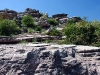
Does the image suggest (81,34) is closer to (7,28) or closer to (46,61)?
(7,28)

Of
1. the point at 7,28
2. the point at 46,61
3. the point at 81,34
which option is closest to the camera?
the point at 46,61

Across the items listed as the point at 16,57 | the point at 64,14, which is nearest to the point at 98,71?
the point at 16,57

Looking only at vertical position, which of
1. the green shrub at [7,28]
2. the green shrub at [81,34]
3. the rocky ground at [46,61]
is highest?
the green shrub at [7,28]

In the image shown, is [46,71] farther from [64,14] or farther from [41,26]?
[64,14]

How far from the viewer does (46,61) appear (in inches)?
396

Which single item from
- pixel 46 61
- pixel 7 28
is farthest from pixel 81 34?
pixel 46 61

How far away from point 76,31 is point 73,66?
33.0 feet

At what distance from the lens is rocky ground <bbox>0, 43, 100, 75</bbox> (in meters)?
9.83

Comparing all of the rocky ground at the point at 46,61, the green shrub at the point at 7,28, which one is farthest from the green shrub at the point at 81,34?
the rocky ground at the point at 46,61

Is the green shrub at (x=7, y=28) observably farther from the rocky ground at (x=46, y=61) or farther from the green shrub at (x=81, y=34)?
the rocky ground at (x=46, y=61)

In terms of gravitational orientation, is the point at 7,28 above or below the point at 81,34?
above

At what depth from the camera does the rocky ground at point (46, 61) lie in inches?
387

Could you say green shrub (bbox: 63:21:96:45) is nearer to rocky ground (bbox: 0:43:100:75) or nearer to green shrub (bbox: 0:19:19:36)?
green shrub (bbox: 0:19:19:36)

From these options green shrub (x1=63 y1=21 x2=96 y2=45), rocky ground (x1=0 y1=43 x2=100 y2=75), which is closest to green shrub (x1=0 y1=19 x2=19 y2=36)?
green shrub (x1=63 y1=21 x2=96 y2=45)
